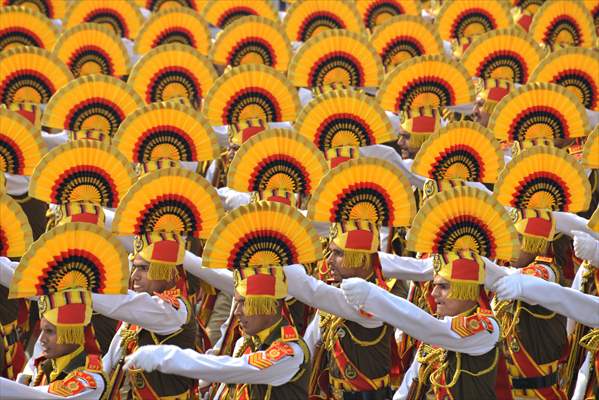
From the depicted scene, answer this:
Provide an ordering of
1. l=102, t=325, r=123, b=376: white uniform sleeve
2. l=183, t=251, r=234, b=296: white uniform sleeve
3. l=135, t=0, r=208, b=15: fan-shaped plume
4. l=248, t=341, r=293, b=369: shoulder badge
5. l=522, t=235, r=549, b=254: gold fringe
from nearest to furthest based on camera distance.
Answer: l=248, t=341, r=293, b=369: shoulder badge < l=102, t=325, r=123, b=376: white uniform sleeve < l=183, t=251, r=234, b=296: white uniform sleeve < l=522, t=235, r=549, b=254: gold fringe < l=135, t=0, r=208, b=15: fan-shaped plume

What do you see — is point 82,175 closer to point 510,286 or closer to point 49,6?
point 510,286

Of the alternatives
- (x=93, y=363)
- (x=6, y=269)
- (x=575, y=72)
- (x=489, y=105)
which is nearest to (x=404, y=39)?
(x=489, y=105)

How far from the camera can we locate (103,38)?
17.9m

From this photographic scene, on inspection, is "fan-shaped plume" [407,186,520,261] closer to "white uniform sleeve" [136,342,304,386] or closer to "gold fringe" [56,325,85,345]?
"white uniform sleeve" [136,342,304,386]

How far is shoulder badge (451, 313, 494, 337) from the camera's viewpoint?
10672 mm

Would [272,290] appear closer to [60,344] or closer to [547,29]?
[60,344]

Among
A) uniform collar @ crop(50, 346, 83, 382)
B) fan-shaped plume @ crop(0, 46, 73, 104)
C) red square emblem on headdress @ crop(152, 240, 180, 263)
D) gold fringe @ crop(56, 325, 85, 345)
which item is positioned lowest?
uniform collar @ crop(50, 346, 83, 382)

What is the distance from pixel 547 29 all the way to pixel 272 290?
9.39 metres

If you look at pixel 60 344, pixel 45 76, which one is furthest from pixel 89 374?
pixel 45 76

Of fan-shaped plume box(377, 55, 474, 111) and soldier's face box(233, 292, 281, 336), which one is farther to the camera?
fan-shaped plume box(377, 55, 474, 111)

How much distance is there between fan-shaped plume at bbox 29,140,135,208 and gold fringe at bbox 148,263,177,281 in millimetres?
1769

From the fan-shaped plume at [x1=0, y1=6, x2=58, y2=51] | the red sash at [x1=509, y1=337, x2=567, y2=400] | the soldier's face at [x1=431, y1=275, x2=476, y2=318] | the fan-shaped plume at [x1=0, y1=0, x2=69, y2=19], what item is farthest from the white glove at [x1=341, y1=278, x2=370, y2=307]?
the fan-shaped plume at [x1=0, y1=0, x2=69, y2=19]

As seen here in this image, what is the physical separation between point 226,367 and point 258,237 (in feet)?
3.48

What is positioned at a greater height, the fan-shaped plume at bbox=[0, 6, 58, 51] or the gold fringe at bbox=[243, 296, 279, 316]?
the fan-shaped plume at bbox=[0, 6, 58, 51]
